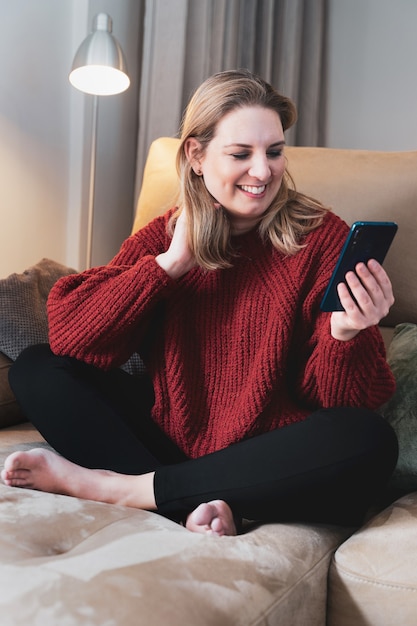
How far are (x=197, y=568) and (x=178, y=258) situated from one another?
62cm

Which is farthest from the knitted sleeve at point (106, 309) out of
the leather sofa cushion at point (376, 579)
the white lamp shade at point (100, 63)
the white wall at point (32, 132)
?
the white wall at point (32, 132)

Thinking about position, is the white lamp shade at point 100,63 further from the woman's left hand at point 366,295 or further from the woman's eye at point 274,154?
the woman's left hand at point 366,295

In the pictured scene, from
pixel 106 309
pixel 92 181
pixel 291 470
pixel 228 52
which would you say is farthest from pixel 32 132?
pixel 291 470

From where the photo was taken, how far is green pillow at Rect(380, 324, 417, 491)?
125cm

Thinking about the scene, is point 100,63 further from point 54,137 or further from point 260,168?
point 260,168

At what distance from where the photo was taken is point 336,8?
318 cm

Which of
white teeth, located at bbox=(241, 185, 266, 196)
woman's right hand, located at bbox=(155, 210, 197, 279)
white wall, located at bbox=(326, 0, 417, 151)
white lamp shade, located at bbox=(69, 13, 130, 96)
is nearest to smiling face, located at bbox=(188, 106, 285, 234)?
white teeth, located at bbox=(241, 185, 266, 196)

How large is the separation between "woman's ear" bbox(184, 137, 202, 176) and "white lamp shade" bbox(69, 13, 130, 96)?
0.78 m

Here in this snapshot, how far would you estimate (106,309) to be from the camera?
1354mm

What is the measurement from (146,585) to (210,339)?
629mm

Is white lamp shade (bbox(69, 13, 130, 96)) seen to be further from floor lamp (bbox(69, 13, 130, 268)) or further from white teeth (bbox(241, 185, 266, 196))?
white teeth (bbox(241, 185, 266, 196))

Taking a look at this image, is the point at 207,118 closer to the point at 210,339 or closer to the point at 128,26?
the point at 210,339

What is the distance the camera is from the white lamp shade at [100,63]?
6.94 ft

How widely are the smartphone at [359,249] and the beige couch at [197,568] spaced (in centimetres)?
31
